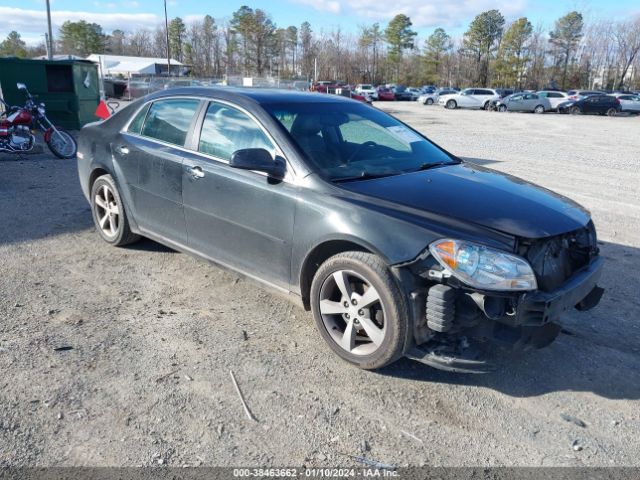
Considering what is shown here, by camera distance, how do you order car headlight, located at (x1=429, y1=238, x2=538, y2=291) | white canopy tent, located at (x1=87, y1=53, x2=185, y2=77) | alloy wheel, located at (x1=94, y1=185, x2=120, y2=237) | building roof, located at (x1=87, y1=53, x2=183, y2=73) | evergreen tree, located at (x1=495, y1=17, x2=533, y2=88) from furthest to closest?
1. evergreen tree, located at (x1=495, y1=17, x2=533, y2=88)
2. white canopy tent, located at (x1=87, y1=53, x2=185, y2=77)
3. building roof, located at (x1=87, y1=53, x2=183, y2=73)
4. alloy wheel, located at (x1=94, y1=185, x2=120, y2=237)
5. car headlight, located at (x1=429, y1=238, x2=538, y2=291)

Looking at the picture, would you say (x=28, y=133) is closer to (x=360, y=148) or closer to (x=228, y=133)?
(x=228, y=133)

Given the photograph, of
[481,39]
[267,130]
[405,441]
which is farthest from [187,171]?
[481,39]

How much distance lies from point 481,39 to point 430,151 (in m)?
88.3

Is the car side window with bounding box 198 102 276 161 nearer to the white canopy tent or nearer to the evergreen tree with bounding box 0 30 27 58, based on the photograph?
the white canopy tent

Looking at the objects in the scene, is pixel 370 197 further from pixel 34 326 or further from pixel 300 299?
pixel 34 326

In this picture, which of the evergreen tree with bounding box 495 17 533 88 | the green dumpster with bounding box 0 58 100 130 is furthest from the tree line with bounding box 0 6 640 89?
the green dumpster with bounding box 0 58 100 130

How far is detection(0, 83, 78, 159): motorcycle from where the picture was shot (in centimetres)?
996

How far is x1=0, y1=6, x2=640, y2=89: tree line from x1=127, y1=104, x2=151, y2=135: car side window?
81808 mm

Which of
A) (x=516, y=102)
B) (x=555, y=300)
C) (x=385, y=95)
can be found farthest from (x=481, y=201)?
(x=385, y=95)

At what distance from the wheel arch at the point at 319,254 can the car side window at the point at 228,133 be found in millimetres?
799

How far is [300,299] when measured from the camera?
367 centimetres

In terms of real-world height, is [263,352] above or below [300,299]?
below

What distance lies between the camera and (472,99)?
141 feet

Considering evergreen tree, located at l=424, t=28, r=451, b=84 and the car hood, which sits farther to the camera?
evergreen tree, located at l=424, t=28, r=451, b=84
